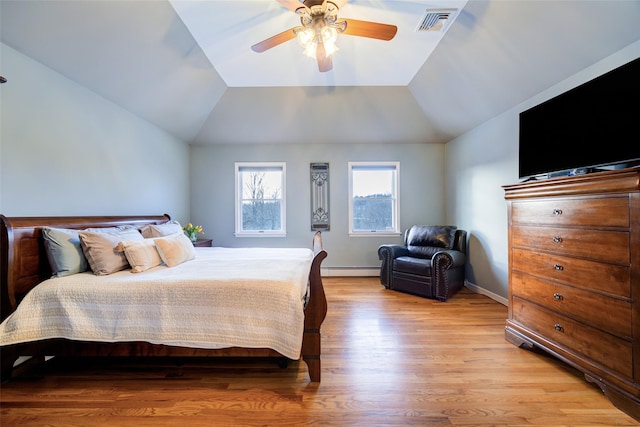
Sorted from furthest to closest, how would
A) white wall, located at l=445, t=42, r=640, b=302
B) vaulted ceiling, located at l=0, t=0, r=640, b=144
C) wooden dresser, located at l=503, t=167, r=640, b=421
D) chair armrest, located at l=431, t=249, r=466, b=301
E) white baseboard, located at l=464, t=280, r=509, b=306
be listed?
chair armrest, located at l=431, t=249, r=466, b=301
white baseboard, located at l=464, t=280, r=509, b=306
white wall, located at l=445, t=42, r=640, b=302
vaulted ceiling, located at l=0, t=0, r=640, b=144
wooden dresser, located at l=503, t=167, r=640, b=421

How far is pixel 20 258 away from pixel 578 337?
4.02 m

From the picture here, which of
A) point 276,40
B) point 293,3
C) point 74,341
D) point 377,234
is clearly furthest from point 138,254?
point 377,234

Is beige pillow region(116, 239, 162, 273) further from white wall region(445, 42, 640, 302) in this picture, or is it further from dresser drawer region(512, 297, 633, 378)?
white wall region(445, 42, 640, 302)

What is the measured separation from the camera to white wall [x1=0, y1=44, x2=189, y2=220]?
1.98 meters

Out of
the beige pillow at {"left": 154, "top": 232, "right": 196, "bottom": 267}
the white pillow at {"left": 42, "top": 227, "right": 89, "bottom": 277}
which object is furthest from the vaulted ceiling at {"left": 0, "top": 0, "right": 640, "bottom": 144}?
the beige pillow at {"left": 154, "top": 232, "right": 196, "bottom": 267}

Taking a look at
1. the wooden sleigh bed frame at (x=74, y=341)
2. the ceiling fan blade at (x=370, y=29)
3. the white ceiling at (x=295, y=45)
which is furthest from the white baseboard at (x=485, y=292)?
the ceiling fan blade at (x=370, y=29)

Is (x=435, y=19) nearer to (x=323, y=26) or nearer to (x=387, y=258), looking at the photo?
(x=323, y=26)

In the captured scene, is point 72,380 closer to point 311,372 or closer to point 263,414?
point 263,414

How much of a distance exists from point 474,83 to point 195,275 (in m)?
3.73

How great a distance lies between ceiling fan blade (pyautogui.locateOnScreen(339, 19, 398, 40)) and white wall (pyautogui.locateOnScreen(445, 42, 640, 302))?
6.55 feet

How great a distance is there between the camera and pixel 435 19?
2408mm

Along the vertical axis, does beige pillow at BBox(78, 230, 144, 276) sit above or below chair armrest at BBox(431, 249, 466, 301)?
above

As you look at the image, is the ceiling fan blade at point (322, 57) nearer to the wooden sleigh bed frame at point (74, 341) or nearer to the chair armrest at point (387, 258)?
the wooden sleigh bed frame at point (74, 341)

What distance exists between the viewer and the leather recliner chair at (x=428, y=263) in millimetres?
→ 3459
